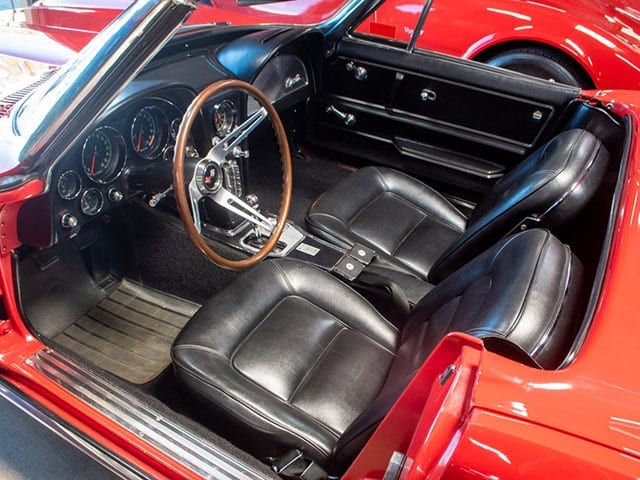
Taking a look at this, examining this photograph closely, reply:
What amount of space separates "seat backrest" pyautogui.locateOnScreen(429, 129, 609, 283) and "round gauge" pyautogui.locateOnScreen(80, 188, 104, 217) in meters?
1.16

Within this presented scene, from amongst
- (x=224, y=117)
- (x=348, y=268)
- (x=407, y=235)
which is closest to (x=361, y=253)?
(x=348, y=268)

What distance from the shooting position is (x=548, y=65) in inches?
128

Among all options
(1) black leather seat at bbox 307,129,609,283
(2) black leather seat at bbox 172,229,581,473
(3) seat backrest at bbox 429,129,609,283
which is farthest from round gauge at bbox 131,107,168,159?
(3) seat backrest at bbox 429,129,609,283

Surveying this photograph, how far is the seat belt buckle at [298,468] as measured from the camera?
3.78ft

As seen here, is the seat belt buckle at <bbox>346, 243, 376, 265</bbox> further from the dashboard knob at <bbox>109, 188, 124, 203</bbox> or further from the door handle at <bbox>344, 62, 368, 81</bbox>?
the door handle at <bbox>344, 62, 368, 81</bbox>

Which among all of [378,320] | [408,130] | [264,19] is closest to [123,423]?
[378,320]

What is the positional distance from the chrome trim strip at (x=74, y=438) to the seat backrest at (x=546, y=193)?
114cm

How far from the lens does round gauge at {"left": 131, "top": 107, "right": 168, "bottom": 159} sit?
1.59 metres

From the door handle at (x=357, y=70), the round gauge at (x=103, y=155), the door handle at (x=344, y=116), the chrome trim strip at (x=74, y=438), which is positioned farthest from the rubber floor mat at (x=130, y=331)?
the door handle at (x=357, y=70)

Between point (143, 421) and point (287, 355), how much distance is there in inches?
16.0

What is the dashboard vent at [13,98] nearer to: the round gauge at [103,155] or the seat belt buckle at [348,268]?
the round gauge at [103,155]

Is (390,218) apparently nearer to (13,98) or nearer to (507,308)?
(507,308)

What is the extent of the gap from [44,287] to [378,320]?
1.21m

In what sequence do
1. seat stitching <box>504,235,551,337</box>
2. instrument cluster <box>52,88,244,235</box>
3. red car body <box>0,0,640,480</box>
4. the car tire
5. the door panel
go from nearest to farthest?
red car body <box>0,0,640,480</box> < seat stitching <box>504,235,551,337</box> < instrument cluster <box>52,88,244,235</box> < the door panel < the car tire
